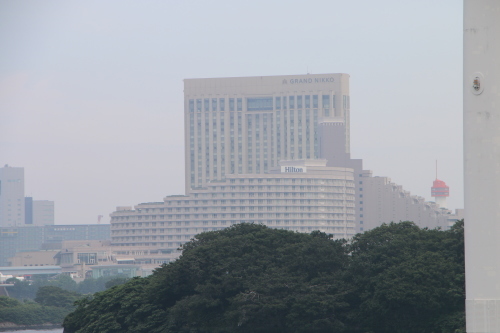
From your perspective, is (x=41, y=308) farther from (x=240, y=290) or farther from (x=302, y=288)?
(x=302, y=288)

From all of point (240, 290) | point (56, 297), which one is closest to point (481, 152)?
point (240, 290)

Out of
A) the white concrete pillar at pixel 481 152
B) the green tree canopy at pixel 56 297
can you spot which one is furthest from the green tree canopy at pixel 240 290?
the green tree canopy at pixel 56 297

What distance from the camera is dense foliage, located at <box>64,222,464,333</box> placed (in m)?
56.9

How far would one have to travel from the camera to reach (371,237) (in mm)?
65062

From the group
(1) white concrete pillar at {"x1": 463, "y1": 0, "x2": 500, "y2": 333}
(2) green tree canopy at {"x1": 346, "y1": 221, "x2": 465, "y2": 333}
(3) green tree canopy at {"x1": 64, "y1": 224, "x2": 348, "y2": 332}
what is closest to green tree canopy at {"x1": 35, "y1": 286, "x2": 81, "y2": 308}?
(3) green tree canopy at {"x1": 64, "y1": 224, "x2": 348, "y2": 332}

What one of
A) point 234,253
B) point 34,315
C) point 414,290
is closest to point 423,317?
point 414,290

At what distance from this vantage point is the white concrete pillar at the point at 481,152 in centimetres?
3462

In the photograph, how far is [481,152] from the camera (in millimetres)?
35156

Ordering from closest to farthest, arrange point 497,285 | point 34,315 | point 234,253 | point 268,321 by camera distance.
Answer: point 497,285, point 268,321, point 234,253, point 34,315

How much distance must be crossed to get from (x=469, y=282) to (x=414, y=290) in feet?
70.4

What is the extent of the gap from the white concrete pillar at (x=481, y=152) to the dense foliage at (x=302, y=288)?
20146 mm

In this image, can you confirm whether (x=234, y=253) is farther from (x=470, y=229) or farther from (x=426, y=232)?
(x=470, y=229)

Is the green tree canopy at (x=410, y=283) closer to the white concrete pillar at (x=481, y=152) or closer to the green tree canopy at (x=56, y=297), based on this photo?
the white concrete pillar at (x=481, y=152)

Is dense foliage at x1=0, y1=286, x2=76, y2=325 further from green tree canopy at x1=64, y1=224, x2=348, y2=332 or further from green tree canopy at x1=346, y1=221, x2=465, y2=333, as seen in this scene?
green tree canopy at x1=346, y1=221, x2=465, y2=333
